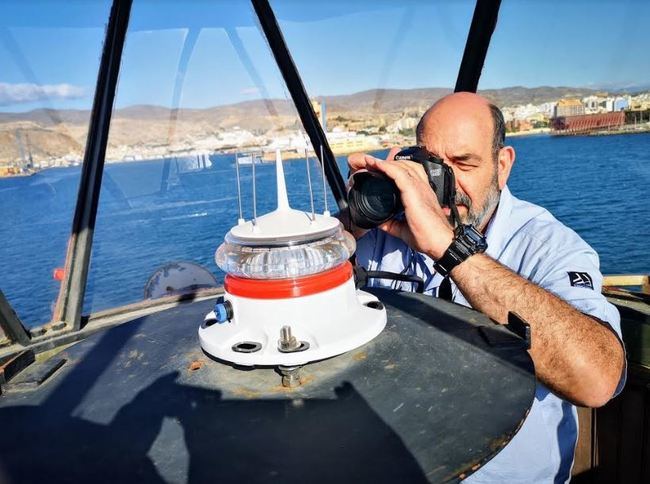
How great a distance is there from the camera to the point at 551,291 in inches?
47.4

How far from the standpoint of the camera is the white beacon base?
808mm

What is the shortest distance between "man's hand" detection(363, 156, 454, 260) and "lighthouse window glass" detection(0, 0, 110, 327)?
220 cm

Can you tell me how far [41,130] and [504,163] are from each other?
9.18 feet

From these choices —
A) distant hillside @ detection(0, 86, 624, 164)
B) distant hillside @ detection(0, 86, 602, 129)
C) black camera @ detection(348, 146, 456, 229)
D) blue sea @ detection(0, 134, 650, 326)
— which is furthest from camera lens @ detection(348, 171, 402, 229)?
distant hillside @ detection(0, 86, 602, 129)

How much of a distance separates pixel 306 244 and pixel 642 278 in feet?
7.57

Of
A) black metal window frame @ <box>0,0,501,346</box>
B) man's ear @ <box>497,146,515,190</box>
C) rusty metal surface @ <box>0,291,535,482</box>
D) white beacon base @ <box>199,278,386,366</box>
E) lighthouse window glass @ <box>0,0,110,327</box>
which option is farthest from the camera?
lighthouse window glass @ <box>0,0,110,327</box>

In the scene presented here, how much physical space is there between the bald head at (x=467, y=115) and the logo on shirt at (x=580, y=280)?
1.73 feet

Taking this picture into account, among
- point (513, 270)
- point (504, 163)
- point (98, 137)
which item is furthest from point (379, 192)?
point (98, 137)

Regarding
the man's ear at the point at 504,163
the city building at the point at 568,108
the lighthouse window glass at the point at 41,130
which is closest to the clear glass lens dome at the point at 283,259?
the man's ear at the point at 504,163

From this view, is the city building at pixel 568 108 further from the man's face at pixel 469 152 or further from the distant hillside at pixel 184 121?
the man's face at pixel 469 152

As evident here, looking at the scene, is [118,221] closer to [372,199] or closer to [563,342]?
[372,199]

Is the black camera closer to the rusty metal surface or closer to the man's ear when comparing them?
the rusty metal surface

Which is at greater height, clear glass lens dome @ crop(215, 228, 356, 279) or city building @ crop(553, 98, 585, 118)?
city building @ crop(553, 98, 585, 118)

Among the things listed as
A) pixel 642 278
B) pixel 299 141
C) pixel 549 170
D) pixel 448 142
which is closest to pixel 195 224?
pixel 299 141
